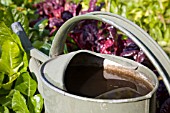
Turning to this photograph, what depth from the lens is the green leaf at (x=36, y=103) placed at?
1513 millimetres

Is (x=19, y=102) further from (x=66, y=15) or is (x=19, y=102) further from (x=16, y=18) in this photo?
(x=66, y=15)

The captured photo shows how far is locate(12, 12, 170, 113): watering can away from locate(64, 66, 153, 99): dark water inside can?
2 centimetres

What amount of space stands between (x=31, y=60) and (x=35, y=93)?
14cm

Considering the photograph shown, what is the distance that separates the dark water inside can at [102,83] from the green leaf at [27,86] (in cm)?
23

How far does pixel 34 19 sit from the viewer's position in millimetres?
2342

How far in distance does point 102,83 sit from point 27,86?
36 centimetres

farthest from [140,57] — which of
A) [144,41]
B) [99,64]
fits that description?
[144,41]

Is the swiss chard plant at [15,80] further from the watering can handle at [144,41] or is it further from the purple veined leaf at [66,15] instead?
the purple veined leaf at [66,15]

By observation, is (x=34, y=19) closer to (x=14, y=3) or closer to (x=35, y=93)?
(x=14, y=3)

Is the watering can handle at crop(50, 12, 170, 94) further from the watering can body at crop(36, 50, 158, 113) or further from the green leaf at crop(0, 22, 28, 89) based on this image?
the green leaf at crop(0, 22, 28, 89)

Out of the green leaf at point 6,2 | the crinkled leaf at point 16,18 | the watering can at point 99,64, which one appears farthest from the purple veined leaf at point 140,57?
the green leaf at point 6,2

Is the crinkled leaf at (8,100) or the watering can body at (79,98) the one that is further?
the crinkled leaf at (8,100)

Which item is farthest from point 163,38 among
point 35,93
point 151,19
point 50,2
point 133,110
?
point 133,110

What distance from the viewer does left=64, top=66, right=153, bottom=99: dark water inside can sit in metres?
1.20
